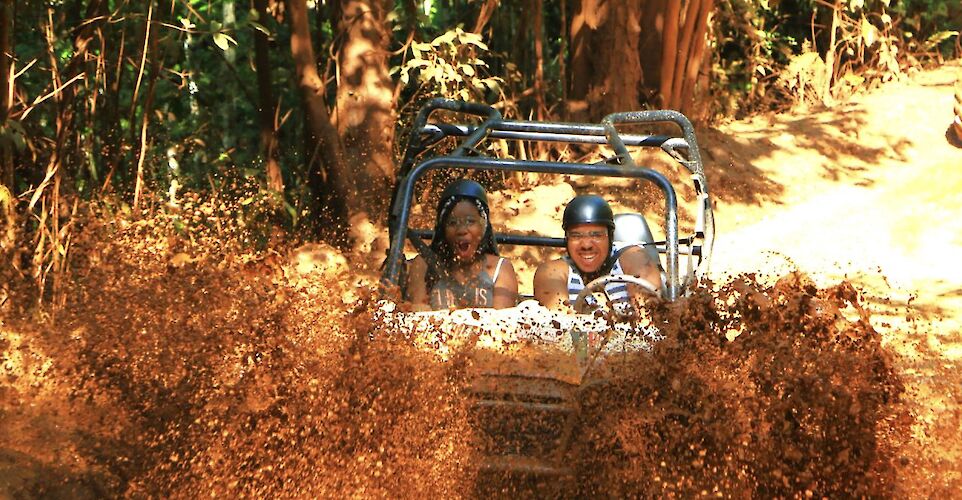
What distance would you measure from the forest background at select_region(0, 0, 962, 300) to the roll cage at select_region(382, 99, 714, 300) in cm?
200

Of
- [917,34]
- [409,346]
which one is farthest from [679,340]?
[917,34]

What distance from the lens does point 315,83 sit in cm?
961

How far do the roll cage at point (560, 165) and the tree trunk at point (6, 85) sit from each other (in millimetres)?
2113

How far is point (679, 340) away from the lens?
168 inches

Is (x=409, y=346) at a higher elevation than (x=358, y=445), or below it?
higher

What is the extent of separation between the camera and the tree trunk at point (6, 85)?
6445mm

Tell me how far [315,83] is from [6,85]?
10.0 feet

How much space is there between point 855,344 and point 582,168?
3.78 feet

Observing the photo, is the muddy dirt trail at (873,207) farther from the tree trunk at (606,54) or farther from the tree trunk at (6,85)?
the tree trunk at (6,85)

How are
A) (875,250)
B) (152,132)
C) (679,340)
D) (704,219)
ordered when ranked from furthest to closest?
(875,250) → (152,132) → (704,219) → (679,340)

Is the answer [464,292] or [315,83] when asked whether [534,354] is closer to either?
[464,292]

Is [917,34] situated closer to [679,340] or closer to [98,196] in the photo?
[98,196]

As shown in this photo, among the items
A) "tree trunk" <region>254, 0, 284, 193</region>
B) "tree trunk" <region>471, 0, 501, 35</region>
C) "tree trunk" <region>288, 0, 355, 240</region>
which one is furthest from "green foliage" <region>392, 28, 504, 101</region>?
"tree trunk" <region>254, 0, 284, 193</region>

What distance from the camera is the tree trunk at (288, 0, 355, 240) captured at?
953 cm
